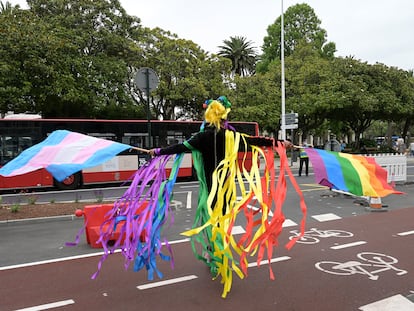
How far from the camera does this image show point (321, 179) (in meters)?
4.34

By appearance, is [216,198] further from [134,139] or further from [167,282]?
[134,139]

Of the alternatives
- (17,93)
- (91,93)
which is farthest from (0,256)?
(91,93)

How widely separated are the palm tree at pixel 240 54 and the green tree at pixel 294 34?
33.2 feet

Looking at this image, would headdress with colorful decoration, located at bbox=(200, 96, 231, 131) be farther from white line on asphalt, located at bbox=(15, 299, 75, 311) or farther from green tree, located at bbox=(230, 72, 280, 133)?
green tree, located at bbox=(230, 72, 280, 133)

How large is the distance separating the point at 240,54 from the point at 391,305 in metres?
52.0

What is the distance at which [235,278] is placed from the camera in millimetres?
4551

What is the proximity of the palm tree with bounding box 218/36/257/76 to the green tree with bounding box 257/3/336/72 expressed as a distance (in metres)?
10.1

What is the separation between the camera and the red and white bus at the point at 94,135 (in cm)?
1333

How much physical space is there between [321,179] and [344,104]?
2614 centimetres

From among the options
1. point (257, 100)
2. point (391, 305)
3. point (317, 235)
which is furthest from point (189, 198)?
point (257, 100)

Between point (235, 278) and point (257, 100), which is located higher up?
point (257, 100)

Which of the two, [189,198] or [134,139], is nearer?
[189,198]

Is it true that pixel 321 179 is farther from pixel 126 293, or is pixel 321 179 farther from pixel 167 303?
pixel 126 293

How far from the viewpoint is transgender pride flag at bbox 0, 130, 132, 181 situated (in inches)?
163
